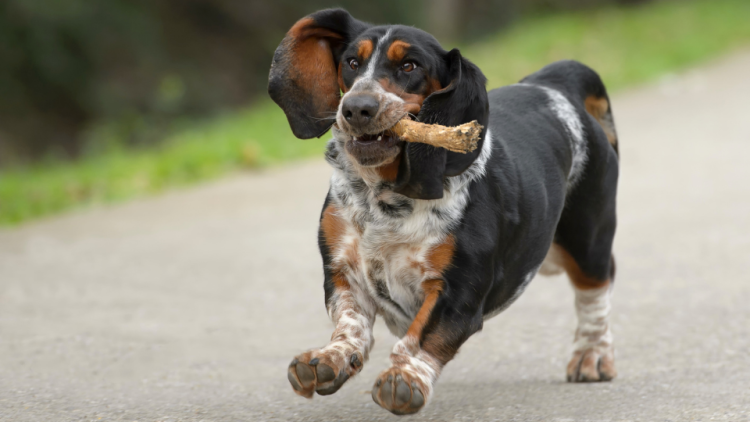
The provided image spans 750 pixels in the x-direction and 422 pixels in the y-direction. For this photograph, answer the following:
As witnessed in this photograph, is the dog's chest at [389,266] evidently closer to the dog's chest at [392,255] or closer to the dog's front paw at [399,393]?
the dog's chest at [392,255]

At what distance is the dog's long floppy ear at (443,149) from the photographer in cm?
322

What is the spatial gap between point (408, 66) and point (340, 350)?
1067 mm

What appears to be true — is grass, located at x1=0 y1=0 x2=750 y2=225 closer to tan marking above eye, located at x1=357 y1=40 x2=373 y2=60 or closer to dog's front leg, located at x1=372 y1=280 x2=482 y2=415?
tan marking above eye, located at x1=357 y1=40 x2=373 y2=60

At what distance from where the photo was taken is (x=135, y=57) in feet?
61.4

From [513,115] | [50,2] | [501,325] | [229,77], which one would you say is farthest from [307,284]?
[229,77]

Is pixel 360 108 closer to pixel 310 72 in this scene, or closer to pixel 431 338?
pixel 310 72

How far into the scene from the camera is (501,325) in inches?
218

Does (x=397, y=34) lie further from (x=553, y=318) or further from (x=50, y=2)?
(x=50, y=2)

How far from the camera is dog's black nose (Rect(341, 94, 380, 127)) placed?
10.2 feet

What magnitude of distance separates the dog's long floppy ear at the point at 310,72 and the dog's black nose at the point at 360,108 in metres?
0.34

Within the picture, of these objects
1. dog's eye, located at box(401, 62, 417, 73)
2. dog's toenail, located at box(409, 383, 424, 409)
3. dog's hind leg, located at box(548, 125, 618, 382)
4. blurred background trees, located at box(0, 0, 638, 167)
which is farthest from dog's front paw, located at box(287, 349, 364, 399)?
blurred background trees, located at box(0, 0, 638, 167)

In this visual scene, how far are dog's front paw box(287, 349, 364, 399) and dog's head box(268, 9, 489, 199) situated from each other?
0.67 meters

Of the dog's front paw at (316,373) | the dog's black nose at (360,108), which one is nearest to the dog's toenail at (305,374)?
the dog's front paw at (316,373)

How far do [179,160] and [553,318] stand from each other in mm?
6180
